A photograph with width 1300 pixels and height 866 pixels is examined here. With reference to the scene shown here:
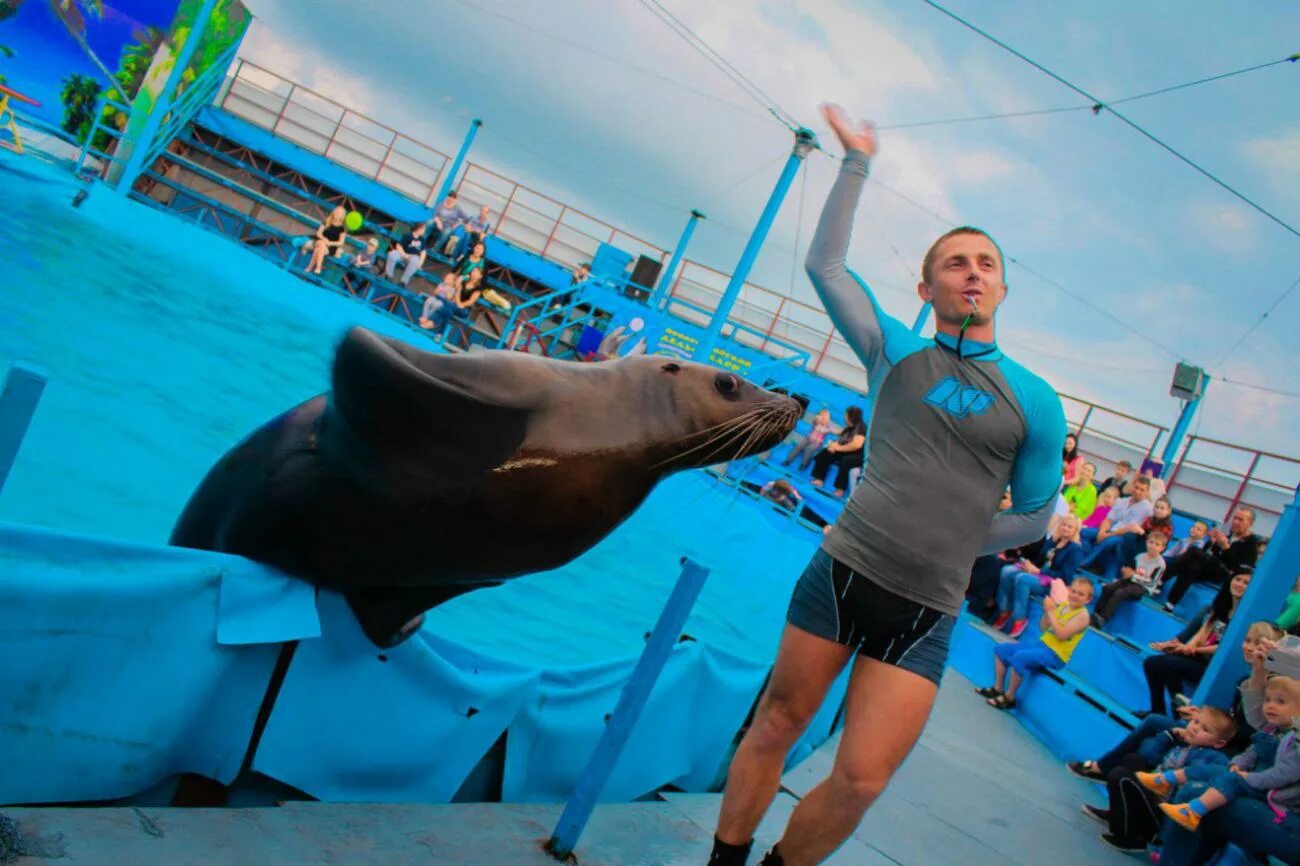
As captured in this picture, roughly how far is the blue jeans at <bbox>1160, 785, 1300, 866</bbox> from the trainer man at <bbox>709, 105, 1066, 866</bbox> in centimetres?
213

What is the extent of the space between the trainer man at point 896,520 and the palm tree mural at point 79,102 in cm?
2151

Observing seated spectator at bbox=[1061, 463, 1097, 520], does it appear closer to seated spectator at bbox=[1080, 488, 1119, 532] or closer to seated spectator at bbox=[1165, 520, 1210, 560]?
seated spectator at bbox=[1080, 488, 1119, 532]

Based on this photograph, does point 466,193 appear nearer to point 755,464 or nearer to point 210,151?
point 210,151

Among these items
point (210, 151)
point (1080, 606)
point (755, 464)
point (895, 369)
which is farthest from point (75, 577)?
point (210, 151)

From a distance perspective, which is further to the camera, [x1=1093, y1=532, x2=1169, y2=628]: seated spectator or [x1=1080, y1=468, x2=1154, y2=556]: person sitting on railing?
[x1=1080, y1=468, x2=1154, y2=556]: person sitting on railing

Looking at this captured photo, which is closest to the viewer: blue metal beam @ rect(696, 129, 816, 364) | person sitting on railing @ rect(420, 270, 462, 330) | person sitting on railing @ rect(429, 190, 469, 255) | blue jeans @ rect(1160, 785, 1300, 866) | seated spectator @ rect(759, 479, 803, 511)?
blue jeans @ rect(1160, 785, 1300, 866)

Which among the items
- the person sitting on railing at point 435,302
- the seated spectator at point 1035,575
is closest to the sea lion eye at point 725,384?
the seated spectator at point 1035,575

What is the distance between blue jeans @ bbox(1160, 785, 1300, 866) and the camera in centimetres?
309

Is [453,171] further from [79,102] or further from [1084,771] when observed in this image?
[1084,771]

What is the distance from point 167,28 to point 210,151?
264cm

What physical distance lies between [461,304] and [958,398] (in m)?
15.2

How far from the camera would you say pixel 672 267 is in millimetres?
19438

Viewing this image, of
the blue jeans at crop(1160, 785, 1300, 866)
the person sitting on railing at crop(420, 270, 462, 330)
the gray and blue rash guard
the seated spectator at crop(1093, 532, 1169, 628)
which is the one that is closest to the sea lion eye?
the gray and blue rash guard

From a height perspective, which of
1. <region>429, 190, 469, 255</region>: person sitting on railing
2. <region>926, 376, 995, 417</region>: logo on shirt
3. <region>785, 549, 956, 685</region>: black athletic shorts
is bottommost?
<region>785, 549, 956, 685</region>: black athletic shorts
